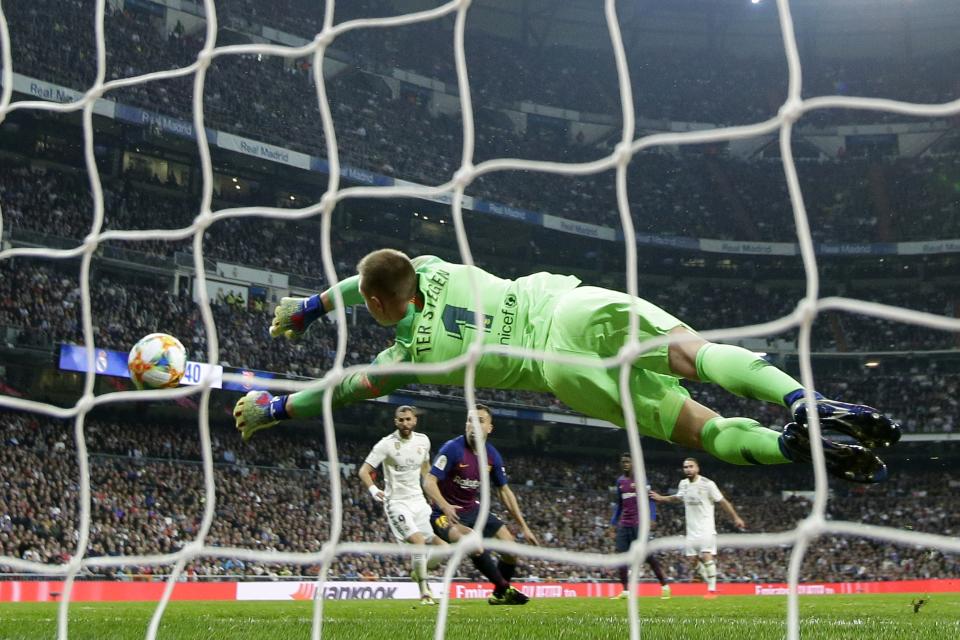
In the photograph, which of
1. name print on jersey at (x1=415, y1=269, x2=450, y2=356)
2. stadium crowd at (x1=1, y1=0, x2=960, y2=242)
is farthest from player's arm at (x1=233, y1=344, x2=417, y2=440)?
stadium crowd at (x1=1, y1=0, x2=960, y2=242)

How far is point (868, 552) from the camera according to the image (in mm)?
27734

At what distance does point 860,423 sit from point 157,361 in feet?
11.0

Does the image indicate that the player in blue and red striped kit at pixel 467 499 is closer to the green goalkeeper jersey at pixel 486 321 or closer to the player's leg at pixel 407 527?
the player's leg at pixel 407 527

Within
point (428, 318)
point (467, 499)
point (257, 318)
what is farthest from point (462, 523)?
point (257, 318)

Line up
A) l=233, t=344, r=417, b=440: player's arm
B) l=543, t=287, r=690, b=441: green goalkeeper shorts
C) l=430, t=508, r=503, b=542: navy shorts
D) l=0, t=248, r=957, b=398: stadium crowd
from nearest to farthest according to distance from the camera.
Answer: l=543, t=287, r=690, b=441: green goalkeeper shorts
l=233, t=344, r=417, b=440: player's arm
l=430, t=508, r=503, b=542: navy shorts
l=0, t=248, r=957, b=398: stadium crowd

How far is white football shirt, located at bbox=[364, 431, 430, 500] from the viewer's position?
30.2ft

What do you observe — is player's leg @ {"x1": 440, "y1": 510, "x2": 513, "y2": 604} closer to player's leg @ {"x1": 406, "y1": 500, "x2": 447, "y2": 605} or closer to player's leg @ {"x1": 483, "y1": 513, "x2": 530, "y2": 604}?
player's leg @ {"x1": 483, "y1": 513, "x2": 530, "y2": 604}

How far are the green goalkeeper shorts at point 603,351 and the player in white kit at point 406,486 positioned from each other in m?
4.84

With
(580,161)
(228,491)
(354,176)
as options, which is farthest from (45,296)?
(580,161)

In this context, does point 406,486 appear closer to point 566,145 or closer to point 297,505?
point 297,505

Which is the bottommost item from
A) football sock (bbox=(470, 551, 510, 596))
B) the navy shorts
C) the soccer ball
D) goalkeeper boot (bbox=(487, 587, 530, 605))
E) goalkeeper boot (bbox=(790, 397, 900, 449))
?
goalkeeper boot (bbox=(487, 587, 530, 605))

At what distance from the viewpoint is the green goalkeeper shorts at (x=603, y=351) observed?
413 cm

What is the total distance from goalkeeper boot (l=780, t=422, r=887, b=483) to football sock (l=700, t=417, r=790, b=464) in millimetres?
121

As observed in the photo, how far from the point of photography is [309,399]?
4770 millimetres
